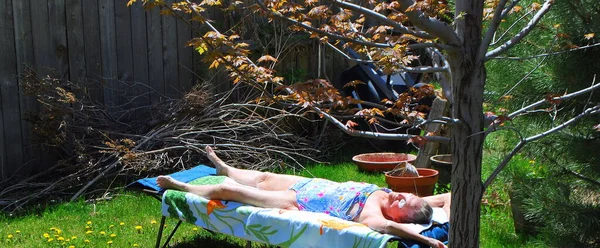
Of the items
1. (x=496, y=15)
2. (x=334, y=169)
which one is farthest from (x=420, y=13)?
(x=334, y=169)

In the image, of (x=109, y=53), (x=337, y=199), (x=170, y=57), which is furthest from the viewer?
(x=170, y=57)

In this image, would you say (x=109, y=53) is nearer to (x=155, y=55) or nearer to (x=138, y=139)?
(x=155, y=55)

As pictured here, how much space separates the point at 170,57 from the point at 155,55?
7.6 inches

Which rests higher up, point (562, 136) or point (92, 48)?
point (92, 48)

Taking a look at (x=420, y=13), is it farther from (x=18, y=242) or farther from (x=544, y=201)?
(x=18, y=242)

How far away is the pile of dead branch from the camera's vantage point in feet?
19.2

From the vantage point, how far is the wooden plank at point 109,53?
255 inches

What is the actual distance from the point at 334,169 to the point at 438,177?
1349 mm

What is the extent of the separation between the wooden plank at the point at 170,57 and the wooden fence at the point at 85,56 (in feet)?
0.03

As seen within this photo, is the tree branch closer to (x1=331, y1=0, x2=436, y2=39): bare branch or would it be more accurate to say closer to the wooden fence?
(x1=331, y1=0, x2=436, y2=39): bare branch

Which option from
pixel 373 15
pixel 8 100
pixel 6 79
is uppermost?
pixel 373 15

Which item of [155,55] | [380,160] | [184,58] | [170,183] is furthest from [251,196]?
[184,58]

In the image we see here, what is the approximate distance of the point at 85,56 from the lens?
21.1ft

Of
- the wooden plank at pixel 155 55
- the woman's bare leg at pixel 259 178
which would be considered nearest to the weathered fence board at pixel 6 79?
the wooden plank at pixel 155 55
